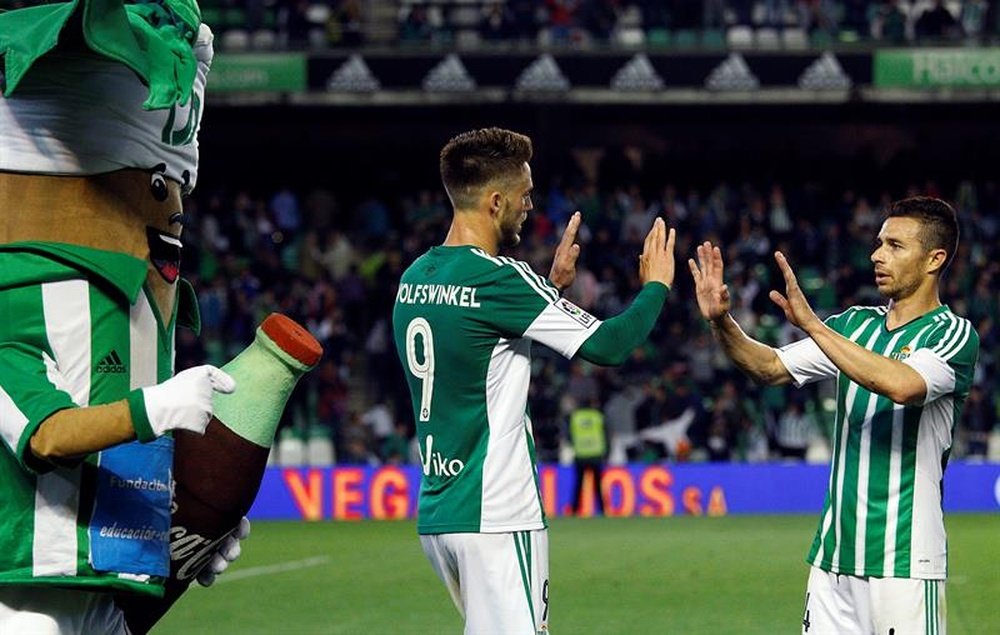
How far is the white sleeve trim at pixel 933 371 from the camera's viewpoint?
571 centimetres

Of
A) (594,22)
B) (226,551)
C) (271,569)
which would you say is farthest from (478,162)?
(594,22)

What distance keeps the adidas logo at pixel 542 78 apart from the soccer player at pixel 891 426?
63.7ft

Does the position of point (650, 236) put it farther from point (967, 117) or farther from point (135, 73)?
point (967, 117)

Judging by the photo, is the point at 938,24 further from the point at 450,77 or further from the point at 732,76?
the point at 450,77

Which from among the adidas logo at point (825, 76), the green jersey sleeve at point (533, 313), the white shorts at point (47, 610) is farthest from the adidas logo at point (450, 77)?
the white shorts at point (47, 610)

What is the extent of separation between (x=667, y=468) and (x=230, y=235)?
9146mm

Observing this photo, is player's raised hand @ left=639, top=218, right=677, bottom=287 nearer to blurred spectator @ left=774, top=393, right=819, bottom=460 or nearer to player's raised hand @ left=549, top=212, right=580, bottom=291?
player's raised hand @ left=549, top=212, right=580, bottom=291

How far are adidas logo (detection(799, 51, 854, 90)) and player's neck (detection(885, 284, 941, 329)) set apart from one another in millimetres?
19614

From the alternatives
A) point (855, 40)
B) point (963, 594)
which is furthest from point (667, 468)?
point (963, 594)

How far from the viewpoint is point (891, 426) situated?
5969mm

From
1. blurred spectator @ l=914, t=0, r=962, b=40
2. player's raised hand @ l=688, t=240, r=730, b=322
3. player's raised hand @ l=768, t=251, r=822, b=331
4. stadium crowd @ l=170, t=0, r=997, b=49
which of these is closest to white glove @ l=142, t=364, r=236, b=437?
player's raised hand @ l=768, t=251, r=822, b=331

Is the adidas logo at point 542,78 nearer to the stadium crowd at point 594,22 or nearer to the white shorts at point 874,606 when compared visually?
the stadium crowd at point 594,22

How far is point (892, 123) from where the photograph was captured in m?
30.0

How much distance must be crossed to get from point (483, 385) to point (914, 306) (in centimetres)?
175
